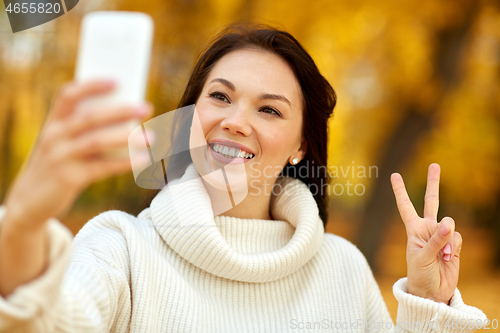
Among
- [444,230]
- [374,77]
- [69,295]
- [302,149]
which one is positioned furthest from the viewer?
[374,77]

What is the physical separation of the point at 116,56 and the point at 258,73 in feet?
3.80

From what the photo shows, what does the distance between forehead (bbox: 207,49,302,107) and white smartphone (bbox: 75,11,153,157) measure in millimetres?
1045

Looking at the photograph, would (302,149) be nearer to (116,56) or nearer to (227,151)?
(227,151)

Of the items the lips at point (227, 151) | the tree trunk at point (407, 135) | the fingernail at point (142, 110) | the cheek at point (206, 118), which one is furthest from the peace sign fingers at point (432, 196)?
the tree trunk at point (407, 135)

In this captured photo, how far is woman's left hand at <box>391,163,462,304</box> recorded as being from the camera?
1634mm

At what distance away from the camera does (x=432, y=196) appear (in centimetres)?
173

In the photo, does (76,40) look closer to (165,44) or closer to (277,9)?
(165,44)

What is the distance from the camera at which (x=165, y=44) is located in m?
5.01

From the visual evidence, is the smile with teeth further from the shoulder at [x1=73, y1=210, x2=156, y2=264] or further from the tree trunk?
the tree trunk


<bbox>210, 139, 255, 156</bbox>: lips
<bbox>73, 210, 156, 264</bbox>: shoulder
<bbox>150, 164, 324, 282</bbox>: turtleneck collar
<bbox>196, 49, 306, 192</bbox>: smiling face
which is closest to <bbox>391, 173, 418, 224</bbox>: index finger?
<bbox>150, 164, 324, 282</bbox>: turtleneck collar

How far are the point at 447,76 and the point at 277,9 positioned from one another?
211 centimetres

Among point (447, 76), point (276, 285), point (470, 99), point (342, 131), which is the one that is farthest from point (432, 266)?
point (342, 131)

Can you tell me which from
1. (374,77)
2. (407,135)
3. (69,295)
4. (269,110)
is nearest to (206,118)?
(269,110)

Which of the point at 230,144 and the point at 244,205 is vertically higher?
the point at 230,144
